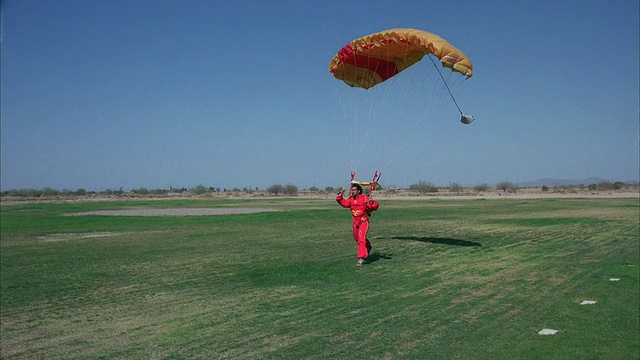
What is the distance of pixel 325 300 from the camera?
8773 mm

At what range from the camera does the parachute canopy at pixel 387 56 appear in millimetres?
12352

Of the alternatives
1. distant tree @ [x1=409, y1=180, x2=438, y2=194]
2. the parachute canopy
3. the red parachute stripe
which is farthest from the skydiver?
distant tree @ [x1=409, y1=180, x2=438, y2=194]

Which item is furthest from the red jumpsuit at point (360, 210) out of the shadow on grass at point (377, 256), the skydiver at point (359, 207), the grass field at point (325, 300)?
the grass field at point (325, 300)

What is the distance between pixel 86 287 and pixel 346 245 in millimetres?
8324

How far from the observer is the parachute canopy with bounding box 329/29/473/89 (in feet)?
40.5

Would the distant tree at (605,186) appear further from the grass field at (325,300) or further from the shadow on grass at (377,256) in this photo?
the shadow on grass at (377,256)

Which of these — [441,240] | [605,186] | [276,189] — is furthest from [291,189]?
[441,240]

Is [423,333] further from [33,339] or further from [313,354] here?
[33,339]

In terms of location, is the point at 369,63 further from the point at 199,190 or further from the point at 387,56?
the point at 199,190

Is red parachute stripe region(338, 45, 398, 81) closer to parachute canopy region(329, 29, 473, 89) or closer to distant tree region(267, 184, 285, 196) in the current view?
parachute canopy region(329, 29, 473, 89)

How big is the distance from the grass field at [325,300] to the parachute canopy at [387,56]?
16.8 feet

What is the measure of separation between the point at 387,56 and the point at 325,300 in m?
8.44

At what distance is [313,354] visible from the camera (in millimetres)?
6000

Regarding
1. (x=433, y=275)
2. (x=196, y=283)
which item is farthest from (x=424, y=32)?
(x=196, y=283)
